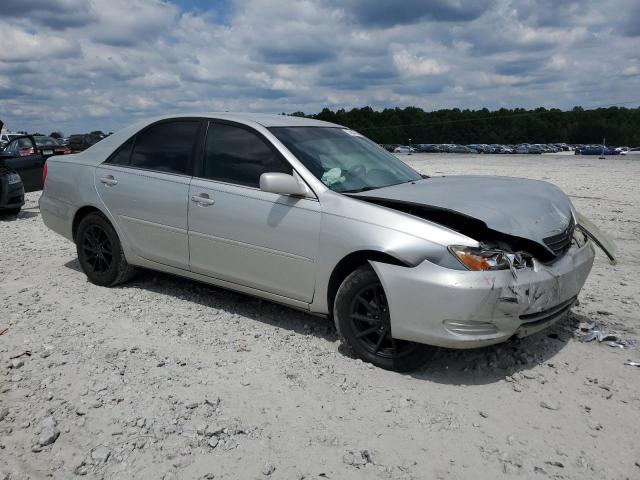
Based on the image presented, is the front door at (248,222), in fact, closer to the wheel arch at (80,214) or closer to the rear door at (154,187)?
the rear door at (154,187)

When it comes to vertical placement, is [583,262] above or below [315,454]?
above

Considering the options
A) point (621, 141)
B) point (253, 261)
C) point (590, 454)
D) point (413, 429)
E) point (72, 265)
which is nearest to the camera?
point (590, 454)

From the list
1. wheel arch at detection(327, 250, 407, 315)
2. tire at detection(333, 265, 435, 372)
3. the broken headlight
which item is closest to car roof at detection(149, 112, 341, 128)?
wheel arch at detection(327, 250, 407, 315)

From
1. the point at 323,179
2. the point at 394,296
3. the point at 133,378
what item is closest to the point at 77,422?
the point at 133,378

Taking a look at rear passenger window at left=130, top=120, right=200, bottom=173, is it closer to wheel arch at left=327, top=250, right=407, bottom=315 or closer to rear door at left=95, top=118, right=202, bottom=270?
rear door at left=95, top=118, right=202, bottom=270

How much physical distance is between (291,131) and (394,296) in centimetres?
178

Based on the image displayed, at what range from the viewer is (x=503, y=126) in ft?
393

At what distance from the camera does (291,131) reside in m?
4.65

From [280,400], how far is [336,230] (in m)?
1.20

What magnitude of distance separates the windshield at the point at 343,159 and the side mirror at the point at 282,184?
8.1 inches

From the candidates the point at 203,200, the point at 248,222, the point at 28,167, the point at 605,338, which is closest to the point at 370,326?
the point at 248,222

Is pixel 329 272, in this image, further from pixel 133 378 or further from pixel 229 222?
pixel 133 378

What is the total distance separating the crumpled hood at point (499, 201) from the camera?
3652 mm

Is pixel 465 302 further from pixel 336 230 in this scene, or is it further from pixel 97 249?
pixel 97 249
